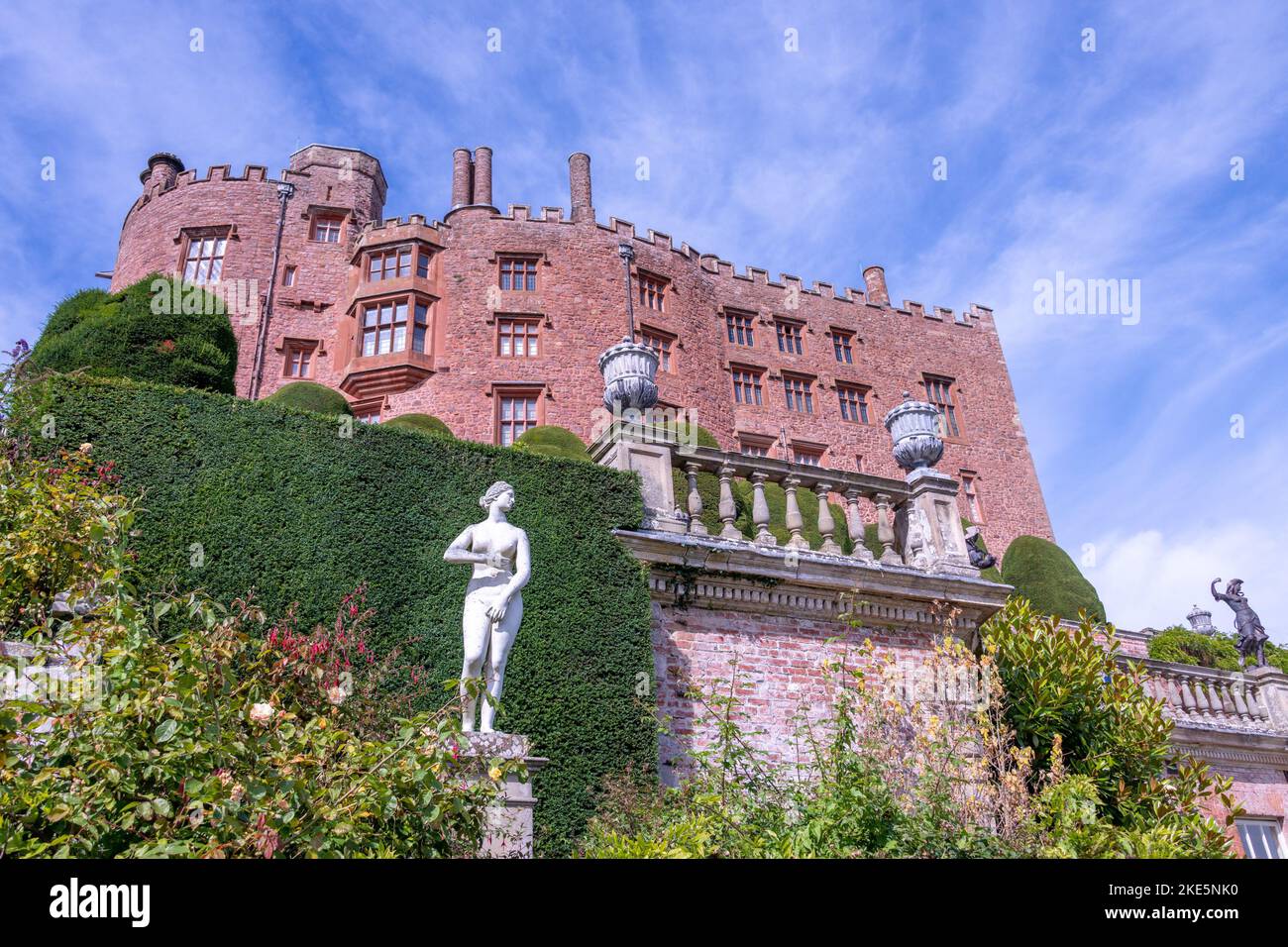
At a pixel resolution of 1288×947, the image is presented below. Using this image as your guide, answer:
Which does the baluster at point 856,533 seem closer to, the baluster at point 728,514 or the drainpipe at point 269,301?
the baluster at point 728,514

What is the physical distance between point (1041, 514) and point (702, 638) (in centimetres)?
2506

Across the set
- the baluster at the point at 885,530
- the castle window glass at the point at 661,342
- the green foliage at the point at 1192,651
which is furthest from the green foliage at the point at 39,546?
the green foliage at the point at 1192,651

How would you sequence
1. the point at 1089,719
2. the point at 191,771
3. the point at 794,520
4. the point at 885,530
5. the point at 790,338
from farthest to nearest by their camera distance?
the point at 790,338
the point at 885,530
the point at 794,520
the point at 1089,719
the point at 191,771

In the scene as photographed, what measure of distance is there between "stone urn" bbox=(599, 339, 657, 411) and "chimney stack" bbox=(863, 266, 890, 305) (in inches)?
1015

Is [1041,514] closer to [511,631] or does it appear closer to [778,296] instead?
[778,296]

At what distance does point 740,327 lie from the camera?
29625 millimetres

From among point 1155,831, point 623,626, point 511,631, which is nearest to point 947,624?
point 1155,831

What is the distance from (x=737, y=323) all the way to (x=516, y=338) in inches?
314

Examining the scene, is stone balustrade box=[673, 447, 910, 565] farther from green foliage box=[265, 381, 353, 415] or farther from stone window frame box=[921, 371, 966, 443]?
stone window frame box=[921, 371, 966, 443]

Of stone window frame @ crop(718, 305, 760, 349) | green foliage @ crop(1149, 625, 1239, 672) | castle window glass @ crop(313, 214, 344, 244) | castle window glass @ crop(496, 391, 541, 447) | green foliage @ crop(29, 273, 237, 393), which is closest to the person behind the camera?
green foliage @ crop(29, 273, 237, 393)

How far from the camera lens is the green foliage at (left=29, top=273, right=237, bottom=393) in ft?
38.1

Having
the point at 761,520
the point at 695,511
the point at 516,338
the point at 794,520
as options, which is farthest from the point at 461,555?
the point at 516,338

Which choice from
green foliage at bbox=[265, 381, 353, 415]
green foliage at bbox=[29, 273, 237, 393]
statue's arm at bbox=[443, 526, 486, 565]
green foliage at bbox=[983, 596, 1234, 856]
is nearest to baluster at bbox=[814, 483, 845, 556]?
green foliage at bbox=[983, 596, 1234, 856]

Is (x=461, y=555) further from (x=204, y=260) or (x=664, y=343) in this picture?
(x=204, y=260)
